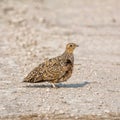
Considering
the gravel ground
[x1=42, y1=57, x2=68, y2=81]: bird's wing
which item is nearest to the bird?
[x1=42, y1=57, x2=68, y2=81]: bird's wing

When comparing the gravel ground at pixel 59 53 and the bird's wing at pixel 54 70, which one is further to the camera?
the bird's wing at pixel 54 70

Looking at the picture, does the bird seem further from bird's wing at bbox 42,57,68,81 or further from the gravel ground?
the gravel ground

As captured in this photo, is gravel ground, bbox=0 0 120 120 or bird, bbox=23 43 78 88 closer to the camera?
gravel ground, bbox=0 0 120 120

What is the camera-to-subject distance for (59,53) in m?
19.3

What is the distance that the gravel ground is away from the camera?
12.2 metres

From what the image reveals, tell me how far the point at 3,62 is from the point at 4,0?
72.1 ft

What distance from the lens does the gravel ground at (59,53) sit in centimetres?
1224

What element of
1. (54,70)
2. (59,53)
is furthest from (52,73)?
(59,53)

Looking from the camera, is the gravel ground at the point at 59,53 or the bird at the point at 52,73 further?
the bird at the point at 52,73

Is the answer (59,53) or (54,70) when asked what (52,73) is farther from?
(59,53)

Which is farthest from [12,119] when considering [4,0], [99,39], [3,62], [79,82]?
[4,0]

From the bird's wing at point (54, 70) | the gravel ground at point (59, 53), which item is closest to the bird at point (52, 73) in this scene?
the bird's wing at point (54, 70)

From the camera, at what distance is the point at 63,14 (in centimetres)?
3391

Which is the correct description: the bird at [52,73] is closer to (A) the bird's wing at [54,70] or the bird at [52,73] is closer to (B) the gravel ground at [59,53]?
(A) the bird's wing at [54,70]
